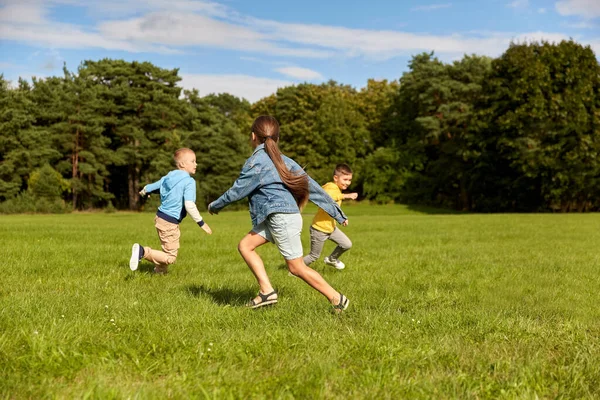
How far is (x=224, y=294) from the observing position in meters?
6.66

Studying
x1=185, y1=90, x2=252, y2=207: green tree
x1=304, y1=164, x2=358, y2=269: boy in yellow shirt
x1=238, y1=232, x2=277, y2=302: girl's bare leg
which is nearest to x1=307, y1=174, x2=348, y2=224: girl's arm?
x1=238, y1=232, x2=277, y2=302: girl's bare leg

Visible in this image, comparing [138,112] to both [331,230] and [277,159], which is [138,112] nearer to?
[331,230]

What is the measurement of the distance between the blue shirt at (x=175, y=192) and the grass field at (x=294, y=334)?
0.92 m

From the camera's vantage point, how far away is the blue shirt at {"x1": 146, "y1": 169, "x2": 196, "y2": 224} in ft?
25.8

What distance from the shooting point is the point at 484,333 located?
4.67 meters

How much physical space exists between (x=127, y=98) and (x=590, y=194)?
133 feet

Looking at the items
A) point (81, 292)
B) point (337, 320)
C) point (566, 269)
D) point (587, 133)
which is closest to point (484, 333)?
point (337, 320)

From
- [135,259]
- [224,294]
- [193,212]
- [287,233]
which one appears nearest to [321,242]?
[193,212]

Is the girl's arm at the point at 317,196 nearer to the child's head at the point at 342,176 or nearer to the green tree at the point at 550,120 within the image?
the child's head at the point at 342,176

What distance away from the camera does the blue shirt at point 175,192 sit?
786 centimetres

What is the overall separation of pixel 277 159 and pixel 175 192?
9.34ft

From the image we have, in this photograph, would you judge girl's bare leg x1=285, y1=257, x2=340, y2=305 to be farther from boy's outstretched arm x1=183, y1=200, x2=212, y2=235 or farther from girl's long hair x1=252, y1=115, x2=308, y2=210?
boy's outstretched arm x1=183, y1=200, x2=212, y2=235

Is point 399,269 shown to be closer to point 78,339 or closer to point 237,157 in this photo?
point 78,339

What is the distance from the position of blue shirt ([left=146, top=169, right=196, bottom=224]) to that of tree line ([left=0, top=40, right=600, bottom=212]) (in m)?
34.6
